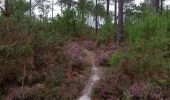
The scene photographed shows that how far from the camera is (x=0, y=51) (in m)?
9.87

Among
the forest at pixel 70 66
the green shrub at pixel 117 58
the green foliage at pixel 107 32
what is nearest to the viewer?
the forest at pixel 70 66

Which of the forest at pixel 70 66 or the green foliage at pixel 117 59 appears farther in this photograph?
the green foliage at pixel 117 59

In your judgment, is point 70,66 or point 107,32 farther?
point 107,32

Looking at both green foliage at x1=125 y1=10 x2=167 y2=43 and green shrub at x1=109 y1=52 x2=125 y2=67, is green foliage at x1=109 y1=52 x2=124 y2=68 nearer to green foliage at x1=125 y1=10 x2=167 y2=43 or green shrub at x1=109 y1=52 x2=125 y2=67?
green shrub at x1=109 y1=52 x2=125 y2=67

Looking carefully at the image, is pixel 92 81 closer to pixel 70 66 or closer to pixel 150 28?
pixel 70 66

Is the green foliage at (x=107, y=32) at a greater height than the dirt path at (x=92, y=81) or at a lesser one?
greater

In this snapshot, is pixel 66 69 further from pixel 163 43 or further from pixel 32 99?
pixel 163 43

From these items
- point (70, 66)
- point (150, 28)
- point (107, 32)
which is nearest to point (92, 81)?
point (70, 66)

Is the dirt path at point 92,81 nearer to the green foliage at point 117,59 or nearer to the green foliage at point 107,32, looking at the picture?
the green foliage at point 117,59

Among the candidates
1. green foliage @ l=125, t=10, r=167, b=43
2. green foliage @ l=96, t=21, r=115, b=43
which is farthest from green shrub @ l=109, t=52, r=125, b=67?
green foliage @ l=96, t=21, r=115, b=43

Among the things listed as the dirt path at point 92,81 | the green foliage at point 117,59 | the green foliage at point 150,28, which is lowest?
A: the dirt path at point 92,81

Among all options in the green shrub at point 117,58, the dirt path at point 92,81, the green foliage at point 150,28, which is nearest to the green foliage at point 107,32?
the dirt path at point 92,81

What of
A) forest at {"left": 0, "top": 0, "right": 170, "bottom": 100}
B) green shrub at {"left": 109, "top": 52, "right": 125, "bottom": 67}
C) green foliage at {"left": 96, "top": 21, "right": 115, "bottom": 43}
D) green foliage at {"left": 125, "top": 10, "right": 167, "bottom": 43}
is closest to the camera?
forest at {"left": 0, "top": 0, "right": 170, "bottom": 100}

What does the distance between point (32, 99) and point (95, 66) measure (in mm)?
4337
